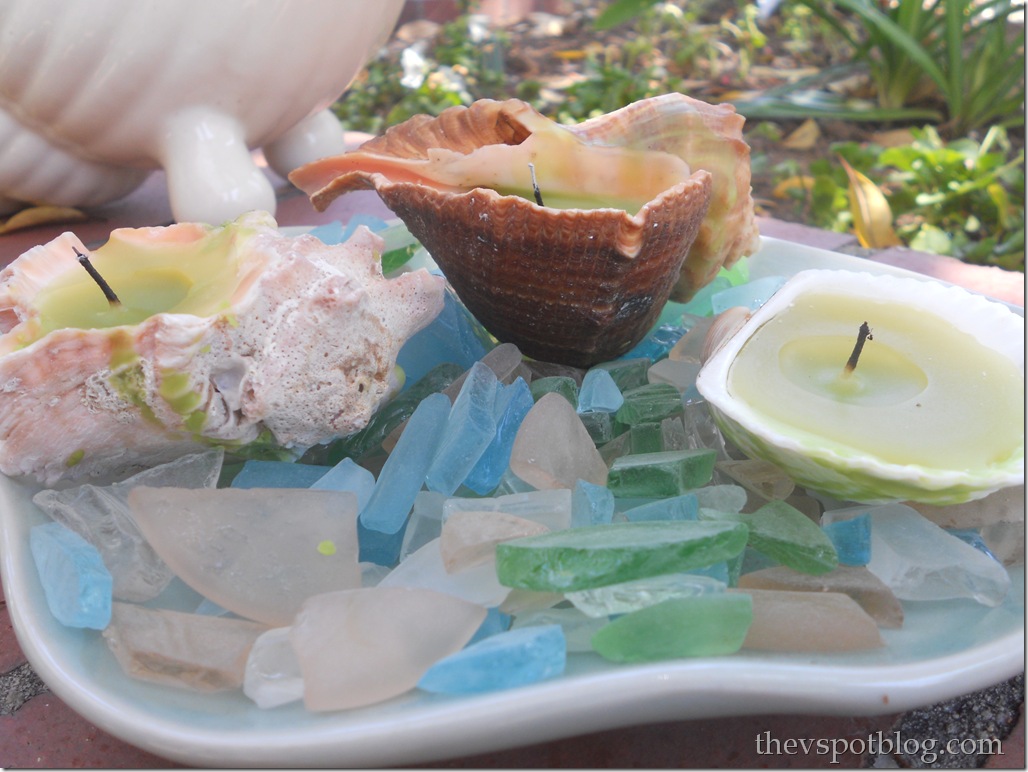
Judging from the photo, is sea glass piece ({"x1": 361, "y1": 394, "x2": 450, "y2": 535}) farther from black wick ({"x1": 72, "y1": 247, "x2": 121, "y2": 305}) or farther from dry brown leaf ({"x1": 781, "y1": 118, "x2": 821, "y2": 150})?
dry brown leaf ({"x1": 781, "y1": 118, "x2": 821, "y2": 150})

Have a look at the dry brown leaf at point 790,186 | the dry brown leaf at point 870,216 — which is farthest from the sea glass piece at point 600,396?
the dry brown leaf at point 790,186

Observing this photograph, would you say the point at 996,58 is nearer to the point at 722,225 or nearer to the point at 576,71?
the point at 576,71

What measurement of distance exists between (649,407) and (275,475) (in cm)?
25

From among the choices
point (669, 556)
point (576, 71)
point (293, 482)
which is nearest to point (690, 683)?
point (669, 556)

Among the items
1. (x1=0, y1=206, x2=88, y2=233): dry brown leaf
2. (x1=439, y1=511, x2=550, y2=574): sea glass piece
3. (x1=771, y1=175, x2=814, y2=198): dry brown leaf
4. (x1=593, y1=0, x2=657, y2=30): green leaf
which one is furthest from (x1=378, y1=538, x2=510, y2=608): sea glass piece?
(x1=593, y1=0, x2=657, y2=30): green leaf

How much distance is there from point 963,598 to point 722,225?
Answer: 1.08 ft

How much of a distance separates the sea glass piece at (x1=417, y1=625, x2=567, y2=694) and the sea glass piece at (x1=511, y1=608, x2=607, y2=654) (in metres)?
0.02

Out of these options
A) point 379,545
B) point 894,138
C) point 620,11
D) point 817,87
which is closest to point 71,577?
point 379,545

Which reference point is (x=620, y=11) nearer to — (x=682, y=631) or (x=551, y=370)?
(x=551, y=370)

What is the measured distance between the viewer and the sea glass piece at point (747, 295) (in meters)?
0.73

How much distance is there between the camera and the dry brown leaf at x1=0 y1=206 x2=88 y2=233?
3.48ft

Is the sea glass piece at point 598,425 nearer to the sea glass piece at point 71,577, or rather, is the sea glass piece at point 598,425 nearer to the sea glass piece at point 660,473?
the sea glass piece at point 660,473

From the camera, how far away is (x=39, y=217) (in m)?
1.08

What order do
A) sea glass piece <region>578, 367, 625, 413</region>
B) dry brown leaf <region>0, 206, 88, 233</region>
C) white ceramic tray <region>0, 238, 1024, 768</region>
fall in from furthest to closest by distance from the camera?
dry brown leaf <region>0, 206, 88, 233</region>, sea glass piece <region>578, 367, 625, 413</region>, white ceramic tray <region>0, 238, 1024, 768</region>
